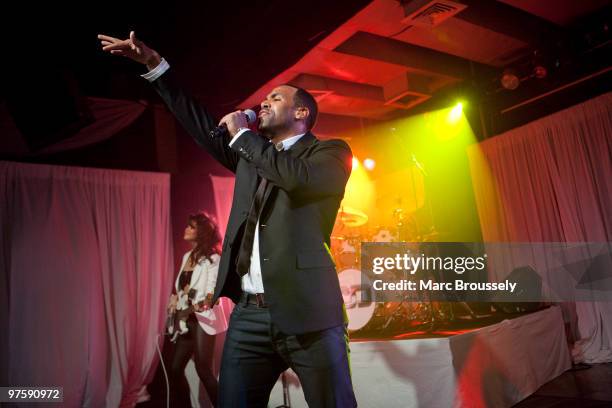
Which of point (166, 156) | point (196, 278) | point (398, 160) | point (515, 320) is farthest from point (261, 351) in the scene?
point (398, 160)

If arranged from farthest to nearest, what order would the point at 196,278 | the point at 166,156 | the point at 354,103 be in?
the point at 354,103
the point at 166,156
the point at 196,278

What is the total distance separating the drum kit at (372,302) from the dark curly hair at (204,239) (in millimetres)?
1499

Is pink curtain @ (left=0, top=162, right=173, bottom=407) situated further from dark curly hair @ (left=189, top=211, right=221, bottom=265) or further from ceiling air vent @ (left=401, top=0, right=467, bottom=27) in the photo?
ceiling air vent @ (left=401, top=0, right=467, bottom=27)

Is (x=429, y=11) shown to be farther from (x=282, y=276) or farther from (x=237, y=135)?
(x=282, y=276)

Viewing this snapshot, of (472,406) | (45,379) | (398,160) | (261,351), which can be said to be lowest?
(472,406)

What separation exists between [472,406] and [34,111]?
16.4 ft

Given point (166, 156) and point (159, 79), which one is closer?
point (159, 79)

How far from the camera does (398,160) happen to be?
25.0 ft

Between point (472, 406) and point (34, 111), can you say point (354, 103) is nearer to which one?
point (34, 111)

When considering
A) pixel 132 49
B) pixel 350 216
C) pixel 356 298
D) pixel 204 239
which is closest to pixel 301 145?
pixel 132 49

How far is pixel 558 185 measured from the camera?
5488 millimetres

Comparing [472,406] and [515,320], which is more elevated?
[515,320]

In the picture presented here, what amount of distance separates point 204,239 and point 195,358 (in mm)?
1172

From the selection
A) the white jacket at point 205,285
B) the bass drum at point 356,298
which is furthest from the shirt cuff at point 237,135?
the bass drum at point 356,298
